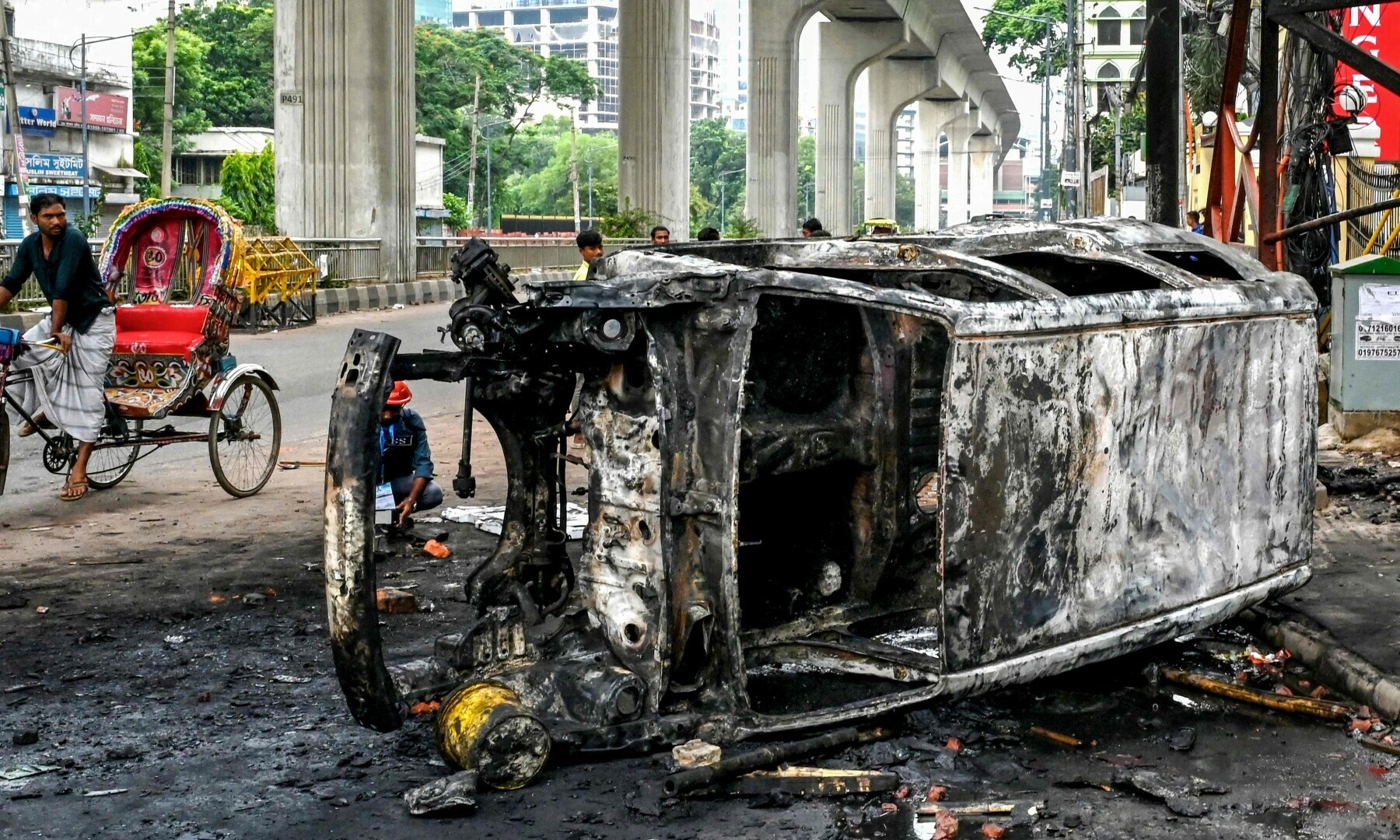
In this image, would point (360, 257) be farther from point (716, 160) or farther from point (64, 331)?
point (716, 160)

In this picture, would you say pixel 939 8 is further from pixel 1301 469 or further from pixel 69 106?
pixel 1301 469

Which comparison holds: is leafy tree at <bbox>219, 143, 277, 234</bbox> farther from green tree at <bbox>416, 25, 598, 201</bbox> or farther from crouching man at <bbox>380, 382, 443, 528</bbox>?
crouching man at <bbox>380, 382, 443, 528</bbox>

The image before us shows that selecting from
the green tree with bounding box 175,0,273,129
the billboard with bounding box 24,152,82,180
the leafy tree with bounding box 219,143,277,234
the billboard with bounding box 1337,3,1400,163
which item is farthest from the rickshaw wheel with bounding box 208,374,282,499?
the green tree with bounding box 175,0,273,129

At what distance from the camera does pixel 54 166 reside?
55.7 meters

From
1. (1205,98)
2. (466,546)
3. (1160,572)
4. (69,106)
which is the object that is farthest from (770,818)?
(69,106)

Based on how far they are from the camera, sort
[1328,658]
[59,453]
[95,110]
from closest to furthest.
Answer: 1. [1328,658]
2. [59,453]
3. [95,110]

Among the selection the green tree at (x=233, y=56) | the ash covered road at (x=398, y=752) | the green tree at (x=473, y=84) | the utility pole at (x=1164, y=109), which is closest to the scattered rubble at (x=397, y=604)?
the ash covered road at (x=398, y=752)

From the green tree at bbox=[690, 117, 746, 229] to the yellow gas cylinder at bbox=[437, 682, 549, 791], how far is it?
439 ft

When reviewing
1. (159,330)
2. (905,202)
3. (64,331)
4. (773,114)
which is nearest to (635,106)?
(773,114)

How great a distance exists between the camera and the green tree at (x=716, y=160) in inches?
5497

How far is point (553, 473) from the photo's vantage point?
209 inches

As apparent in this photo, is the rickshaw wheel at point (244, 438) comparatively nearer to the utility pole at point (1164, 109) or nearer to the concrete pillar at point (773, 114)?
the utility pole at point (1164, 109)

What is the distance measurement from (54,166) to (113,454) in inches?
1976

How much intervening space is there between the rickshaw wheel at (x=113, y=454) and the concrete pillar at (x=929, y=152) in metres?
83.3
